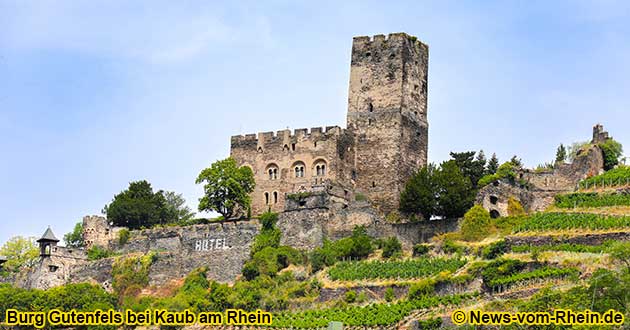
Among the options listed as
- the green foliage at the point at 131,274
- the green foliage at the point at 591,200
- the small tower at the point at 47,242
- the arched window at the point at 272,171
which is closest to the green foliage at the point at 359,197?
the arched window at the point at 272,171

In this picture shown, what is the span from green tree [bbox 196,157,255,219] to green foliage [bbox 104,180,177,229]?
5300mm

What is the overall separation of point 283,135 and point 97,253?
10.8m

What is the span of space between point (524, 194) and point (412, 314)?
11.8 meters

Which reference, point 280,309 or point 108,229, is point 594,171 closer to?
point 280,309

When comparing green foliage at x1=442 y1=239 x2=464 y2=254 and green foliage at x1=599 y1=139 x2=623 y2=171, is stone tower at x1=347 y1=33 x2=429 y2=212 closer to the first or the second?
green foliage at x1=442 y1=239 x2=464 y2=254

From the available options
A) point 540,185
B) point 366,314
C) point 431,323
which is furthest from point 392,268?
point 540,185

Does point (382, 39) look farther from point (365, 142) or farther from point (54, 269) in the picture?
point (54, 269)

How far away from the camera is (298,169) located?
71.8 metres

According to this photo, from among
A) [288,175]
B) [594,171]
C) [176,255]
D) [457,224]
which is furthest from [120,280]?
[594,171]

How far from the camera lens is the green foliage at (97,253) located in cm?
7144

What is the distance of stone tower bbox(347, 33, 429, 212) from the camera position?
7106cm

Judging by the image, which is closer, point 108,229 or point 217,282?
point 217,282

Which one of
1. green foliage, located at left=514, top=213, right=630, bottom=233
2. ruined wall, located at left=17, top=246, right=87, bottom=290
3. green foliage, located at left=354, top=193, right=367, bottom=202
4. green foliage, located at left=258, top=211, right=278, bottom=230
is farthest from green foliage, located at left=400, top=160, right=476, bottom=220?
ruined wall, located at left=17, top=246, right=87, bottom=290

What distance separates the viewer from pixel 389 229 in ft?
215
